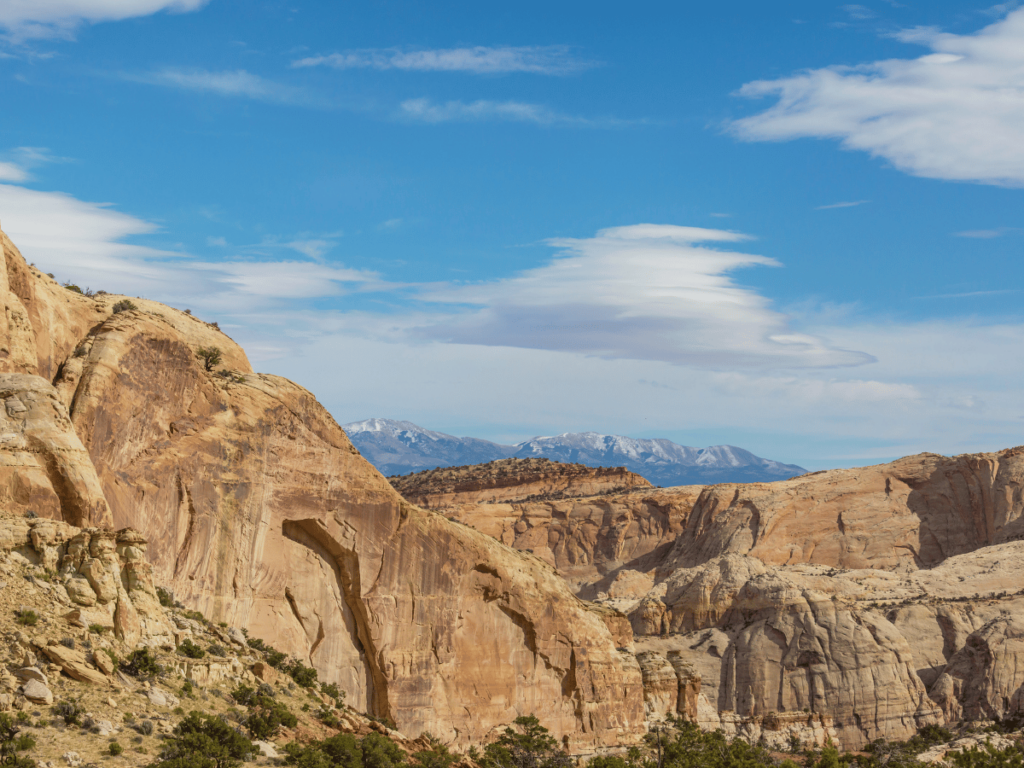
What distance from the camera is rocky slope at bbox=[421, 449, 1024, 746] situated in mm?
85688

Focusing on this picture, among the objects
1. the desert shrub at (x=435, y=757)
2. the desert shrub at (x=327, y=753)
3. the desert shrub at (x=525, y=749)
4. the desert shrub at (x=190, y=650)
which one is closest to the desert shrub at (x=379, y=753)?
the desert shrub at (x=327, y=753)

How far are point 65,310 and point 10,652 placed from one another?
54.1 feet

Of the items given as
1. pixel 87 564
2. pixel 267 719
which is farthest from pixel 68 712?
pixel 267 719

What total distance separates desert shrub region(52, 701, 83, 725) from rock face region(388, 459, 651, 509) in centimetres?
12875

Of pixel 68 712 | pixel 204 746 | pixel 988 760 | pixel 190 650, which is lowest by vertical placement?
pixel 988 760

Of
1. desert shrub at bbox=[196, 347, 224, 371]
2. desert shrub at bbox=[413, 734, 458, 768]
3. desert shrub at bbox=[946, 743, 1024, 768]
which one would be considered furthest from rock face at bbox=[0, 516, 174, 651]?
desert shrub at bbox=[946, 743, 1024, 768]

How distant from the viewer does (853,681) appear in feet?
284

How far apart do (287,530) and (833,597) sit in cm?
5386

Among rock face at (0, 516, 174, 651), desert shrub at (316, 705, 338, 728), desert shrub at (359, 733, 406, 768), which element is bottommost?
desert shrub at (359, 733, 406, 768)

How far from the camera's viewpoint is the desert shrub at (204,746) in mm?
34125

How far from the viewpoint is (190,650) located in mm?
40219

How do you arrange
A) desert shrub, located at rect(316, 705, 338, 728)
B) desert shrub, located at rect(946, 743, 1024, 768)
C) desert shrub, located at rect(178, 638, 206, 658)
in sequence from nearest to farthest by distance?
desert shrub, located at rect(178, 638, 206, 658), desert shrub, located at rect(316, 705, 338, 728), desert shrub, located at rect(946, 743, 1024, 768)

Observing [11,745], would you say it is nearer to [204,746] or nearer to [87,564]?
[204,746]

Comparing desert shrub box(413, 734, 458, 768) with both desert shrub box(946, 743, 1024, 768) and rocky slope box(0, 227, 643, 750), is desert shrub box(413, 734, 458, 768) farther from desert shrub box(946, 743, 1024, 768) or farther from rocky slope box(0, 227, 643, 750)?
desert shrub box(946, 743, 1024, 768)
